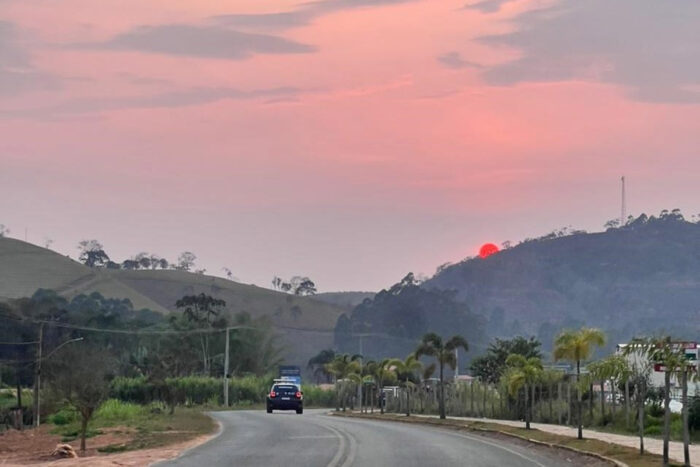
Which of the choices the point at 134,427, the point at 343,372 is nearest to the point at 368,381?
the point at 343,372

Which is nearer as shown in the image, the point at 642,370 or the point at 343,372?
the point at 642,370

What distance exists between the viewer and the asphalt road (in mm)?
30328

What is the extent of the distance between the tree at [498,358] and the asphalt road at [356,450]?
2790 centimetres

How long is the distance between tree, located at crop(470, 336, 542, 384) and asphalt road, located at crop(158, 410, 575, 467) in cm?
2790

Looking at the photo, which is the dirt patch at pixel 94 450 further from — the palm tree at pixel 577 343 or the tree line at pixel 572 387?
the palm tree at pixel 577 343

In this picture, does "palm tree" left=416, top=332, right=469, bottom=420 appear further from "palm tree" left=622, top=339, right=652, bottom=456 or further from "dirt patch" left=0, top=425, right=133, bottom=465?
"palm tree" left=622, top=339, right=652, bottom=456

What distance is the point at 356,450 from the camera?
34.5 metres

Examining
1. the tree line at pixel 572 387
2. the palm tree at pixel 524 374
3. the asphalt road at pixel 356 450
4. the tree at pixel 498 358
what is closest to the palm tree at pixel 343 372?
the tree line at pixel 572 387

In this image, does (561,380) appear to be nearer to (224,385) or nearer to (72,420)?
(72,420)

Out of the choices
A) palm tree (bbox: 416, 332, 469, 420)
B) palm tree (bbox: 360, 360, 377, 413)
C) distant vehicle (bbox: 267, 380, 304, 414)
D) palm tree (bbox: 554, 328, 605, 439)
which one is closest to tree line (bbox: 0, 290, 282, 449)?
palm tree (bbox: 360, 360, 377, 413)

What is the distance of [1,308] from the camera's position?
444ft

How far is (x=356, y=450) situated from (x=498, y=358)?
43.7 metres

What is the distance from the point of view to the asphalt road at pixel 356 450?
30328mm

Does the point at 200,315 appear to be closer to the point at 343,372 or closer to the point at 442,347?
the point at 343,372
